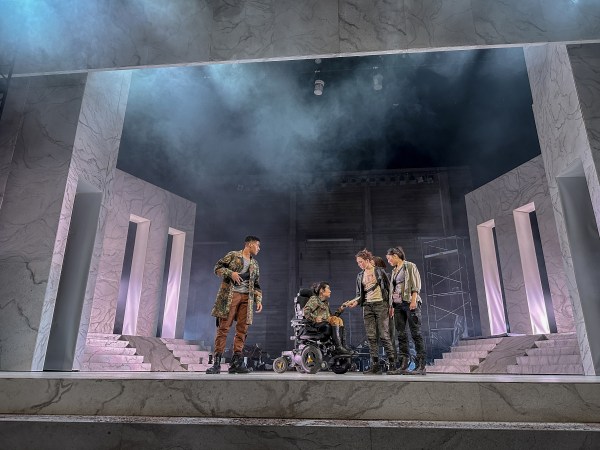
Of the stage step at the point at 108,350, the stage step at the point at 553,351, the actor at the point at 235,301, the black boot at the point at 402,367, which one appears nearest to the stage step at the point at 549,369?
the stage step at the point at 553,351

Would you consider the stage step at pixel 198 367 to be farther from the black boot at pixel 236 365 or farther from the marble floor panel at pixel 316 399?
the marble floor panel at pixel 316 399

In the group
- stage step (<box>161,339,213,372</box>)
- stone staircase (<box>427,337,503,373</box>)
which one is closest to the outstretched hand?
stage step (<box>161,339,213,372</box>)

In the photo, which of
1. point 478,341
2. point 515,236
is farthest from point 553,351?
point 515,236

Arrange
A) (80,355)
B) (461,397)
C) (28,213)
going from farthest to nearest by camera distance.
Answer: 1. (80,355)
2. (28,213)
3. (461,397)

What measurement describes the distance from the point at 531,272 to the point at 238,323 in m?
8.06

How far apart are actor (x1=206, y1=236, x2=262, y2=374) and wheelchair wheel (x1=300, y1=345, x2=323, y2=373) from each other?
3.89 ft

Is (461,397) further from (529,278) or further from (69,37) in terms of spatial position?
(529,278)

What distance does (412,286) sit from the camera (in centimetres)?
455

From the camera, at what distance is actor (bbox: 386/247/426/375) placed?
15.0 ft

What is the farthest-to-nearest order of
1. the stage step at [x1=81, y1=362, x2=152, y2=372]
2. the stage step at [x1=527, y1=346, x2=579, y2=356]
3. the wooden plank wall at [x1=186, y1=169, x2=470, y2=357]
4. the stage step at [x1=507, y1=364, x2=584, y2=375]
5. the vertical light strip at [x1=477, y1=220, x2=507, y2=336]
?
the wooden plank wall at [x1=186, y1=169, x2=470, y2=357], the vertical light strip at [x1=477, y1=220, x2=507, y2=336], the stage step at [x1=81, y1=362, x2=152, y2=372], the stage step at [x1=527, y1=346, x2=579, y2=356], the stage step at [x1=507, y1=364, x2=584, y2=375]

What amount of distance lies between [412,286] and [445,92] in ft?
24.3

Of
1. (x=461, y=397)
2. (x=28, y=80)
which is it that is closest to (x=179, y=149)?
(x=28, y=80)

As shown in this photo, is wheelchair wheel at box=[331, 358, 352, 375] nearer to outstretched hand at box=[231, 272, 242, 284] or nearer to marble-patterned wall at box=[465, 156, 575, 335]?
outstretched hand at box=[231, 272, 242, 284]

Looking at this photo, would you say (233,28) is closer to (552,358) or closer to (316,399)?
(316,399)
